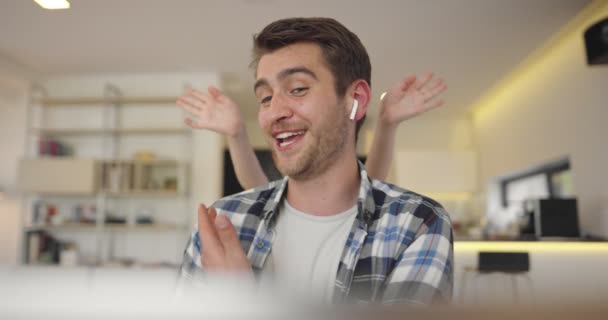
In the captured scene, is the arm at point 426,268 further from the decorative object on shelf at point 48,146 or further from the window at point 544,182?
the window at point 544,182

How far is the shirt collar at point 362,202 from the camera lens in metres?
0.36

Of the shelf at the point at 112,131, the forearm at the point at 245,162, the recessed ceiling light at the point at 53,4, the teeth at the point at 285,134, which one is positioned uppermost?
the recessed ceiling light at the point at 53,4

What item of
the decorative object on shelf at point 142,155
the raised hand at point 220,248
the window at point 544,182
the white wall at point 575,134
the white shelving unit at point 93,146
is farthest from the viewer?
the window at point 544,182

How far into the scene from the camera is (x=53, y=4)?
0.28 meters

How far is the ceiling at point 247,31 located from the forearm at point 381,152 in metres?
0.03

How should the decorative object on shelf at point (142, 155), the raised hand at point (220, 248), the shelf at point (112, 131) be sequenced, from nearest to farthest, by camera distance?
the raised hand at point (220, 248)
the shelf at point (112, 131)
the decorative object on shelf at point (142, 155)

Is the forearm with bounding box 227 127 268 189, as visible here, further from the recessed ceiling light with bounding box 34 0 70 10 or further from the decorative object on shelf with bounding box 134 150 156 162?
the decorative object on shelf with bounding box 134 150 156 162

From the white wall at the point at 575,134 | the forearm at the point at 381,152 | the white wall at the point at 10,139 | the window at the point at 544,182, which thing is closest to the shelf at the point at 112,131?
the white wall at the point at 10,139

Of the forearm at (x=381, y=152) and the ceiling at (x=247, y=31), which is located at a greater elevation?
the ceiling at (x=247, y=31)

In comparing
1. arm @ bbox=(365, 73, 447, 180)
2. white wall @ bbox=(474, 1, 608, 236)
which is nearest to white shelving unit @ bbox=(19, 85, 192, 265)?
arm @ bbox=(365, 73, 447, 180)

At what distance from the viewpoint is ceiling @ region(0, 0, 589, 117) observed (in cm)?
29

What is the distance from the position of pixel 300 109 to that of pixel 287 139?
0.09ft

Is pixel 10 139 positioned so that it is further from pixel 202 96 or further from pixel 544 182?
pixel 544 182

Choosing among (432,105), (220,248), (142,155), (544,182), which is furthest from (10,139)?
(544,182)
